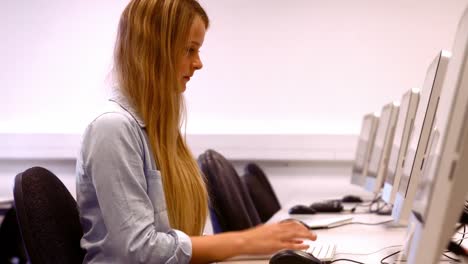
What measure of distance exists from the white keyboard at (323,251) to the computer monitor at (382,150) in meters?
1.00

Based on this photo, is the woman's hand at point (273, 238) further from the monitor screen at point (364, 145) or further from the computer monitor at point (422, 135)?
the monitor screen at point (364, 145)

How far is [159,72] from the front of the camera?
129 cm

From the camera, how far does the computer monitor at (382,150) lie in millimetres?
2338

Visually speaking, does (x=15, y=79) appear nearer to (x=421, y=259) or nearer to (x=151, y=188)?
(x=151, y=188)

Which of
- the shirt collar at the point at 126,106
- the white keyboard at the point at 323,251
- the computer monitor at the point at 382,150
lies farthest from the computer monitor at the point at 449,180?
the computer monitor at the point at 382,150

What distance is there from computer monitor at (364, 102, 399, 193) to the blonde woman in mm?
1183

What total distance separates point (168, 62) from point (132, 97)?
12 cm

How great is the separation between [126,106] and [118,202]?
24 centimetres

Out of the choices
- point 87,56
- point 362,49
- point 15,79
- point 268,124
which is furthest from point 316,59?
point 15,79

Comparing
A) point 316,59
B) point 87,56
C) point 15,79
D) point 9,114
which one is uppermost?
point 316,59

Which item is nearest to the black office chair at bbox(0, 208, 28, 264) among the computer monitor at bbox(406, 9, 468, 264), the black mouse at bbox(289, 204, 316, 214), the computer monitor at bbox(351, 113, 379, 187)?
the black mouse at bbox(289, 204, 316, 214)

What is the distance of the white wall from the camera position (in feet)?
13.5

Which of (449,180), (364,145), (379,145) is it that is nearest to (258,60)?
(364,145)

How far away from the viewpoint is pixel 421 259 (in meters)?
0.70
